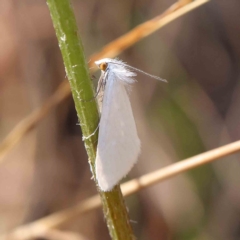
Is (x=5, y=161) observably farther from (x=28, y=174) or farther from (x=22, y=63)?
(x=22, y=63)

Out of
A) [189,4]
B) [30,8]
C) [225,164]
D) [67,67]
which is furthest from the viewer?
[225,164]

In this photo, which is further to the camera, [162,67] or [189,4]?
[162,67]

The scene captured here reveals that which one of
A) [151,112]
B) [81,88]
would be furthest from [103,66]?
[151,112]

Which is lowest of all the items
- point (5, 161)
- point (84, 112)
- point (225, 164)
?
point (84, 112)

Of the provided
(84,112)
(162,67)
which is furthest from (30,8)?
(84,112)

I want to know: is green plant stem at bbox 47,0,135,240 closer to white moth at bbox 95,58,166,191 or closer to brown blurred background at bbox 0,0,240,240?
white moth at bbox 95,58,166,191

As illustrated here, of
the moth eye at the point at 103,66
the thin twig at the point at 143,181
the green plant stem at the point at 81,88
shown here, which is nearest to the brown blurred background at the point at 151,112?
the thin twig at the point at 143,181

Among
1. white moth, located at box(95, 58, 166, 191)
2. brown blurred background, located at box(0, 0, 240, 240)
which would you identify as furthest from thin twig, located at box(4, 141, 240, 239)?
brown blurred background, located at box(0, 0, 240, 240)

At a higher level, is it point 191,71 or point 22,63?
point 22,63

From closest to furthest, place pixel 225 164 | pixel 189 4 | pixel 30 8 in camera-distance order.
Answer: pixel 189 4 < pixel 30 8 < pixel 225 164
